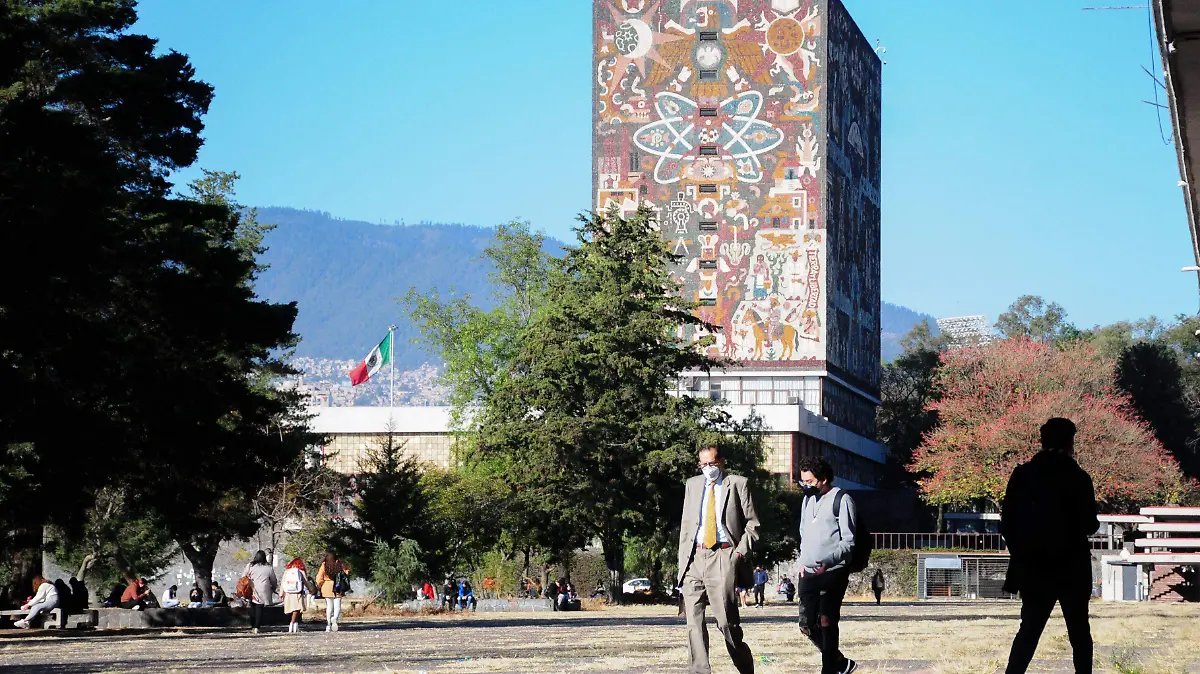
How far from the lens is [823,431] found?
9425 cm

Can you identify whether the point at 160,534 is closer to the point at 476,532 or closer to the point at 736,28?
the point at 476,532

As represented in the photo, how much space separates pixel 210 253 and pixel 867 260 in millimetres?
76514

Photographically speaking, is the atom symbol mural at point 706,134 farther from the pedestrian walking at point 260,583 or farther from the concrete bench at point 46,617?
the pedestrian walking at point 260,583

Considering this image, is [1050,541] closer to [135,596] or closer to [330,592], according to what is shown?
[330,592]

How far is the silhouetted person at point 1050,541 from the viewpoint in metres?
11.0

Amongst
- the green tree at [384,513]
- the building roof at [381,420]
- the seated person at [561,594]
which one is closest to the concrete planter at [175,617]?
the green tree at [384,513]

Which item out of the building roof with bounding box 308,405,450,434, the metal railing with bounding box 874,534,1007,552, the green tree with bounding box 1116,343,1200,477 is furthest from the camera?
the green tree with bounding box 1116,343,1200,477

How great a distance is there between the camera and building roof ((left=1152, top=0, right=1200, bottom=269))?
9.35m

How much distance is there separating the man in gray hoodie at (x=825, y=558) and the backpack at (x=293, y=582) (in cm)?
1839

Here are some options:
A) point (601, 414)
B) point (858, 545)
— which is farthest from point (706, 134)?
point (858, 545)

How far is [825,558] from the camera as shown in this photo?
516 inches

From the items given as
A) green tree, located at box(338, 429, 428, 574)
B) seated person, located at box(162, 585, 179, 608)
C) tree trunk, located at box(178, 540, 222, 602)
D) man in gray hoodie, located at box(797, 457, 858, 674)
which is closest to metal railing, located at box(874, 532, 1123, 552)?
tree trunk, located at box(178, 540, 222, 602)

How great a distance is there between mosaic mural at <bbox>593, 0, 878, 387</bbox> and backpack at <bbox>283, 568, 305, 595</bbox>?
65382mm

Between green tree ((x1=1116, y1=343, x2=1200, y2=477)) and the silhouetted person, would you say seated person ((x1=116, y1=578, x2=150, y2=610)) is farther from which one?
green tree ((x1=1116, y1=343, x2=1200, y2=477))
